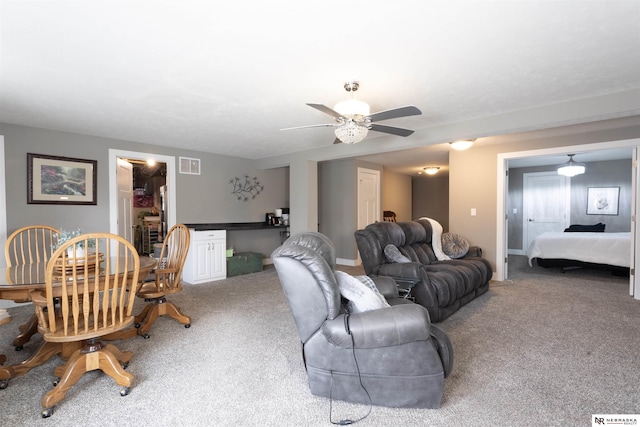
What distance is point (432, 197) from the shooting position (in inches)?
367

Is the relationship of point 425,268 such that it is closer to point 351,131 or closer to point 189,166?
point 351,131

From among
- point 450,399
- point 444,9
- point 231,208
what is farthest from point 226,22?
point 231,208

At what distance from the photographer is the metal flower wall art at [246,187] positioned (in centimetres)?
612

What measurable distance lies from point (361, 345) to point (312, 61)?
1.93 metres

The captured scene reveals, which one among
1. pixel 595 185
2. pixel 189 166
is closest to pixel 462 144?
pixel 189 166

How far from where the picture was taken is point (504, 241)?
4.91 meters

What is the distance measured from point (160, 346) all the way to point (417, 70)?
10.1 feet

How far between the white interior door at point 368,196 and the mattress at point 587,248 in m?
3.09

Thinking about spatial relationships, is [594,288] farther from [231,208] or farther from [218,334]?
[231,208]

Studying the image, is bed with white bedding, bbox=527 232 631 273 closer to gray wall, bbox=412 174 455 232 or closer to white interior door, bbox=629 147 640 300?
white interior door, bbox=629 147 640 300

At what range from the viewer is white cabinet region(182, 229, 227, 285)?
4875 millimetres

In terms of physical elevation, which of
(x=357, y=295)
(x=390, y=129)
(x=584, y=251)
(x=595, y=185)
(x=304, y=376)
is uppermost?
(x=390, y=129)

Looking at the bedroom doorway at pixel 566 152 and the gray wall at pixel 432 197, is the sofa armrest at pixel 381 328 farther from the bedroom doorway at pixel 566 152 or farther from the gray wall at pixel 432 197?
the gray wall at pixel 432 197

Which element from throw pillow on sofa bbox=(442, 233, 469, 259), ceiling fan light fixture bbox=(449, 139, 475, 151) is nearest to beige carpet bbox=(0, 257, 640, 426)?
throw pillow on sofa bbox=(442, 233, 469, 259)
